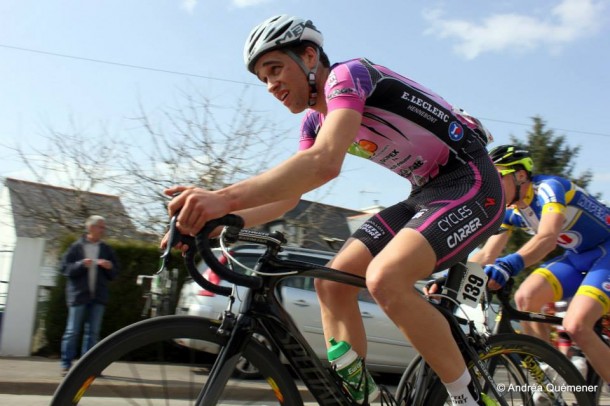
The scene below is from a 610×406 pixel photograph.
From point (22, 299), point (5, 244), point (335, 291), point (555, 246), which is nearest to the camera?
point (335, 291)

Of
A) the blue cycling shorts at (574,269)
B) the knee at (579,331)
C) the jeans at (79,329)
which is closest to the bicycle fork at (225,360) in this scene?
the knee at (579,331)

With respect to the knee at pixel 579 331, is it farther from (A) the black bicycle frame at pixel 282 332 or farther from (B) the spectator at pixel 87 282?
(B) the spectator at pixel 87 282

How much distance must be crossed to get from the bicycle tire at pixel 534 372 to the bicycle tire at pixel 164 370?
141 centimetres

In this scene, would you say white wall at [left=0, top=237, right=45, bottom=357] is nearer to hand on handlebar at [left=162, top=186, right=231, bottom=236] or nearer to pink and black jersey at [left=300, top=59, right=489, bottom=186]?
pink and black jersey at [left=300, top=59, right=489, bottom=186]

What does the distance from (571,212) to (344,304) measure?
2290 mm

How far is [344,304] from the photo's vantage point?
300cm

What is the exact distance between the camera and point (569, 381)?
141 inches

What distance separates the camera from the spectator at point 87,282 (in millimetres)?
7496

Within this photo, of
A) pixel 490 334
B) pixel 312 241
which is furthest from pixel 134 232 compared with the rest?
pixel 490 334

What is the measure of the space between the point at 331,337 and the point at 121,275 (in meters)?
7.32

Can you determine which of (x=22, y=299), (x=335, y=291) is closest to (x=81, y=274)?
(x=22, y=299)

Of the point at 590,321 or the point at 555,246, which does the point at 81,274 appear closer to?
the point at 555,246

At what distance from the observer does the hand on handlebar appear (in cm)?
221

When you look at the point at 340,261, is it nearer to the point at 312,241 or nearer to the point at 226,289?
the point at 226,289
